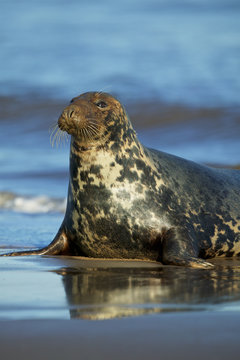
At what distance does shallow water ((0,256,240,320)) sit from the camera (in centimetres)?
317

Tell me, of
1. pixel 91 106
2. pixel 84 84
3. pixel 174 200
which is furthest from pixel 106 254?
pixel 84 84

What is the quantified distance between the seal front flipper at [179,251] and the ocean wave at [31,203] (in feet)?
15.7

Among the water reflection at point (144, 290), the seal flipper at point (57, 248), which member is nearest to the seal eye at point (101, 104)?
the seal flipper at point (57, 248)

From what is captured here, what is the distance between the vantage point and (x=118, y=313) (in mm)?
3084

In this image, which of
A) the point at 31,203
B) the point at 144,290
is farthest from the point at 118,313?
the point at 31,203

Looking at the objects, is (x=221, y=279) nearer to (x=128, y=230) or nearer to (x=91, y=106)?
(x=128, y=230)

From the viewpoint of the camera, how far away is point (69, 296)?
3535 mm

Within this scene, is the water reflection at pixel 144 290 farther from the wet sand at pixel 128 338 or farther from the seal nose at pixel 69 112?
the seal nose at pixel 69 112

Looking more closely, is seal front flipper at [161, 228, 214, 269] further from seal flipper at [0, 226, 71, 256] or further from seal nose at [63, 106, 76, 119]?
seal nose at [63, 106, 76, 119]

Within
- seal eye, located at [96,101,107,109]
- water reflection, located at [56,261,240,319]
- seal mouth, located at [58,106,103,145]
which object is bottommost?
water reflection, located at [56,261,240,319]

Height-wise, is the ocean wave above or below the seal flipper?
above

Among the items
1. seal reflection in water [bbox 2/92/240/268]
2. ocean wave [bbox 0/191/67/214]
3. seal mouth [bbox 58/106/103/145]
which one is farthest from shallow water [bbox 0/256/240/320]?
ocean wave [bbox 0/191/67/214]

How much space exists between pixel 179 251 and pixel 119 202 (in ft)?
1.93

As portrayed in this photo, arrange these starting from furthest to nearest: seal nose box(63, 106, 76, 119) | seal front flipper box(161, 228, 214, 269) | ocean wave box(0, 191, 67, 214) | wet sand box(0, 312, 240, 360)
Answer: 1. ocean wave box(0, 191, 67, 214)
2. seal nose box(63, 106, 76, 119)
3. seal front flipper box(161, 228, 214, 269)
4. wet sand box(0, 312, 240, 360)
